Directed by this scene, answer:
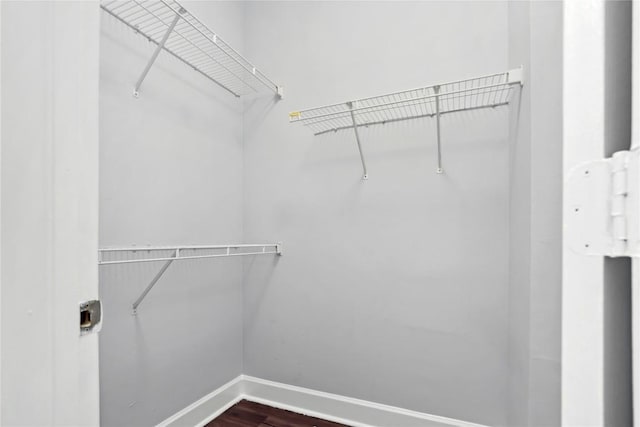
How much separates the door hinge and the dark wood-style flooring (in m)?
1.66

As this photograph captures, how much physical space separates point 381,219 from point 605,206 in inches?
50.9

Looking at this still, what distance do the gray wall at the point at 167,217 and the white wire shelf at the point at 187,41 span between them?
0.05 meters

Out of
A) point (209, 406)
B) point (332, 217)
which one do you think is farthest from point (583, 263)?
point (209, 406)

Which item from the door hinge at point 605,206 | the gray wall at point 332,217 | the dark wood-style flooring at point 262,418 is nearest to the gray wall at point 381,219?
the gray wall at point 332,217

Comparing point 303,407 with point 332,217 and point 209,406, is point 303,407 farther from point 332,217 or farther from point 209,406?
point 332,217

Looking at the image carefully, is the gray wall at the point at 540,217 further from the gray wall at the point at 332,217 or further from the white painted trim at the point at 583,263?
the white painted trim at the point at 583,263

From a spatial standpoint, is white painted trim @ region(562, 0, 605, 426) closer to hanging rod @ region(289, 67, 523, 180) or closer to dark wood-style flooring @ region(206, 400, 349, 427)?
hanging rod @ region(289, 67, 523, 180)

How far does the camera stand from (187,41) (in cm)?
150

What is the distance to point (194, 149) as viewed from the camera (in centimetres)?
165

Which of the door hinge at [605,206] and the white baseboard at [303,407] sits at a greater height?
the door hinge at [605,206]

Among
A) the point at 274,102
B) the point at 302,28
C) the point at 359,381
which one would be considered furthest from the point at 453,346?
the point at 302,28

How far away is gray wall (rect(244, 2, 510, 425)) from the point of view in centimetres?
145

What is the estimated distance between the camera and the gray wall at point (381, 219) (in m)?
1.45

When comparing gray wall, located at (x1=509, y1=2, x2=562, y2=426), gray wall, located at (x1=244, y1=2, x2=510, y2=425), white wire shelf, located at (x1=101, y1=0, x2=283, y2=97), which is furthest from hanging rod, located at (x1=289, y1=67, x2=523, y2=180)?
white wire shelf, located at (x1=101, y1=0, x2=283, y2=97)
